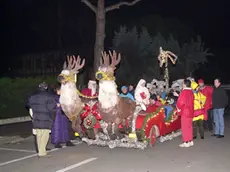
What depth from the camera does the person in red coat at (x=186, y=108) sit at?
11148 millimetres

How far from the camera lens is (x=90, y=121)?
1110 cm

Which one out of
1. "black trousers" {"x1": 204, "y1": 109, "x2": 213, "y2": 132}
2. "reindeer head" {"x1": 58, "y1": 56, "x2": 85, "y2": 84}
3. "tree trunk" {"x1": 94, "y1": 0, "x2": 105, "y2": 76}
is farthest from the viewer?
"tree trunk" {"x1": 94, "y1": 0, "x2": 105, "y2": 76}

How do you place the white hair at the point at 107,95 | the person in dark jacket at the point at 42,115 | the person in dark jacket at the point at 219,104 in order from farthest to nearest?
the person in dark jacket at the point at 219,104, the white hair at the point at 107,95, the person in dark jacket at the point at 42,115

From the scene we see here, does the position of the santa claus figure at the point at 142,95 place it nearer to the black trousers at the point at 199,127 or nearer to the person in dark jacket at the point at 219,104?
the black trousers at the point at 199,127

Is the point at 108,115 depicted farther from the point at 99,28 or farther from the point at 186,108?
the point at 99,28

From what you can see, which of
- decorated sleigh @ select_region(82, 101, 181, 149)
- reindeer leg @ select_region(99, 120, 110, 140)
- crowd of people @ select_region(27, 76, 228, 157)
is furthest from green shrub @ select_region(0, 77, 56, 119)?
reindeer leg @ select_region(99, 120, 110, 140)

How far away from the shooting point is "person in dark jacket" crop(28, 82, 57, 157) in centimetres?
1024

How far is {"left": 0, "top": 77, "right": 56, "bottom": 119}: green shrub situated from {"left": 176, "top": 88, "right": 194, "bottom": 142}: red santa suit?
291 inches

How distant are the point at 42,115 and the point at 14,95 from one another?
6.27 m

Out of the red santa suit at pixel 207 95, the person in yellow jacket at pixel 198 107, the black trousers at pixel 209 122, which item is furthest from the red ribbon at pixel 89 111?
the black trousers at pixel 209 122

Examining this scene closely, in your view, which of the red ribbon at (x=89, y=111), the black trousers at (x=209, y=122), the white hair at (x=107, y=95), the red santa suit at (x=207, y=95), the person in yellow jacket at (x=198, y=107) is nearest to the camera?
the white hair at (x=107, y=95)

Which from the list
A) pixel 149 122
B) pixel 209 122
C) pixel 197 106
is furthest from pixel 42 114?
pixel 209 122

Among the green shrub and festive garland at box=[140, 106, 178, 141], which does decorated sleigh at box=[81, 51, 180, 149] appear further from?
the green shrub

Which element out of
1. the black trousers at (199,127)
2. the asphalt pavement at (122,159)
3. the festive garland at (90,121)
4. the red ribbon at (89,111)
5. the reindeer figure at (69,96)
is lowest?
the asphalt pavement at (122,159)
